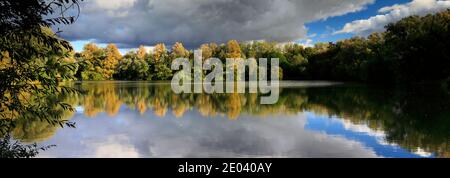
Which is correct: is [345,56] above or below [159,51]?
below

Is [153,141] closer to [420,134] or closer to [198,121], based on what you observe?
[198,121]

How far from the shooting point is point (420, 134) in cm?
1258

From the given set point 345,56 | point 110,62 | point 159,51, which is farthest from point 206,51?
point 345,56

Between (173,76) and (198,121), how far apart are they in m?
51.7

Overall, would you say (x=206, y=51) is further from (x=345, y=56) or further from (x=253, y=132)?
(x=253, y=132)

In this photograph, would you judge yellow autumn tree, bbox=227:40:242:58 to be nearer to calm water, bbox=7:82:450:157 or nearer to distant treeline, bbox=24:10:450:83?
distant treeline, bbox=24:10:450:83

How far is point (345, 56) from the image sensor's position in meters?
64.3

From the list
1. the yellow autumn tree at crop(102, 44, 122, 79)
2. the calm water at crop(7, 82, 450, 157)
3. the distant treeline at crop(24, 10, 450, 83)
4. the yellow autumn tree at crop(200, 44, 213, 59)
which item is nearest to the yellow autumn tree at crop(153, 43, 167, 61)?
the distant treeline at crop(24, 10, 450, 83)

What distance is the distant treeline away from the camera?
39.9 m

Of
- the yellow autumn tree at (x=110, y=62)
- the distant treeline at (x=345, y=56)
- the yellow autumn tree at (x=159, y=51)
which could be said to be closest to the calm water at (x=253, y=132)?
the distant treeline at (x=345, y=56)

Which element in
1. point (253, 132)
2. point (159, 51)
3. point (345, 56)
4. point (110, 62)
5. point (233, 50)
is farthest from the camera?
point (110, 62)
